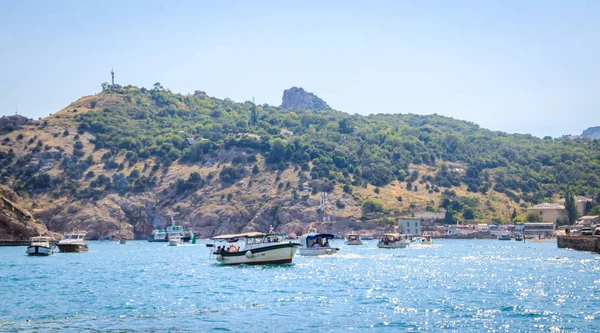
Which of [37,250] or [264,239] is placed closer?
[264,239]

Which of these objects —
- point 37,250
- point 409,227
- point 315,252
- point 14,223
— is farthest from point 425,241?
point 14,223

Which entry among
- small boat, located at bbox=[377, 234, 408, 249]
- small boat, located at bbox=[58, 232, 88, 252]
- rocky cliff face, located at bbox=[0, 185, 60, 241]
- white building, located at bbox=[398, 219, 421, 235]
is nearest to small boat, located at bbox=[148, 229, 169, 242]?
rocky cliff face, located at bbox=[0, 185, 60, 241]

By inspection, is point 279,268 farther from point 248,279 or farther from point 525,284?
point 525,284

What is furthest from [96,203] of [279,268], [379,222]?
[279,268]

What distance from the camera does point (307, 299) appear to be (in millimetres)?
46594

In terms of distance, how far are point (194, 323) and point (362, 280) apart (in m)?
25.7

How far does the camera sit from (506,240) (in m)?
182

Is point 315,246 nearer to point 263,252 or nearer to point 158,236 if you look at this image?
point 263,252

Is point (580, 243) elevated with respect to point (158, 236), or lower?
lower

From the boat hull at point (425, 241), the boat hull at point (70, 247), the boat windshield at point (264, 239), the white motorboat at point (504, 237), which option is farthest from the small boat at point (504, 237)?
the boat windshield at point (264, 239)

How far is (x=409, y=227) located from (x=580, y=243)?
82946 mm

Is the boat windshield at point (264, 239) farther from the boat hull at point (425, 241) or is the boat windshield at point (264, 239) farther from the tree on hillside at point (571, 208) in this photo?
the tree on hillside at point (571, 208)

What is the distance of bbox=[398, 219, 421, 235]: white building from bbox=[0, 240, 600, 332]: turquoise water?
11580 cm

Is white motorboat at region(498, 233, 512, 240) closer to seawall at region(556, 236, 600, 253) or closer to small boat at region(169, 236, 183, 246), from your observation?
seawall at region(556, 236, 600, 253)
